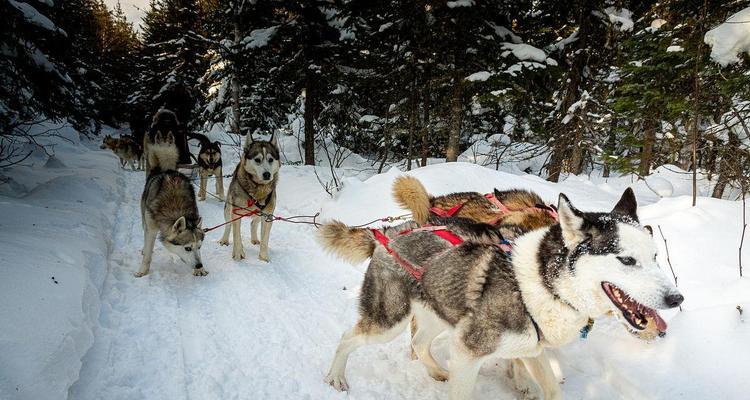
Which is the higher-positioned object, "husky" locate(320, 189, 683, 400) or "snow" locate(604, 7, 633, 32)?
"snow" locate(604, 7, 633, 32)

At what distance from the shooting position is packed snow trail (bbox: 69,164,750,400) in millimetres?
2654

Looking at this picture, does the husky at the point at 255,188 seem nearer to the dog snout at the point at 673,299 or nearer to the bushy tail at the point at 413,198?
the bushy tail at the point at 413,198

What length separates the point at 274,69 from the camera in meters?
11.7

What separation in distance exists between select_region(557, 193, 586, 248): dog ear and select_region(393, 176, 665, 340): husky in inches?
22.7

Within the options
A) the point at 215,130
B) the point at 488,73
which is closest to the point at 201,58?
the point at 215,130

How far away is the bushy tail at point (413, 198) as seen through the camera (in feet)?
10.9

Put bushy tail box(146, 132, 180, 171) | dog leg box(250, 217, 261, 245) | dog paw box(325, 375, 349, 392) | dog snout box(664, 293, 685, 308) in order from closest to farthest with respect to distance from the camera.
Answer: dog snout box(664, 293, 685, 308) → dog paw box(325, 375, 349, 392) → bushy tail box(146, 132, 180, 171) → dog leg box(250, 217, 261, 245)

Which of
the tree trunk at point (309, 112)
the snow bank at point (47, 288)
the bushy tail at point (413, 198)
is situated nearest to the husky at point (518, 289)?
the bushy tail at point (413, 198)

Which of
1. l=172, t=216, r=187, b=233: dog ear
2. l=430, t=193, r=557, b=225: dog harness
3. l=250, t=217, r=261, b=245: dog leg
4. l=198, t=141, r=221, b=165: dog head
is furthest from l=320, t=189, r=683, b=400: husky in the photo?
l=198, t=141, r=221, b=165: dog head

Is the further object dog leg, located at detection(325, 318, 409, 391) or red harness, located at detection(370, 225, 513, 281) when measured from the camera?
dog leg, located at detection(325, 318, 409, 391)

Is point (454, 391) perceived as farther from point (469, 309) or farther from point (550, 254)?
point (550, 254)

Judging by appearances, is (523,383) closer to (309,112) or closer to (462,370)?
(462,370)

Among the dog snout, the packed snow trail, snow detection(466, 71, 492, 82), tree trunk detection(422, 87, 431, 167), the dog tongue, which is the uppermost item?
snow detection(466, 71, 492, 82)

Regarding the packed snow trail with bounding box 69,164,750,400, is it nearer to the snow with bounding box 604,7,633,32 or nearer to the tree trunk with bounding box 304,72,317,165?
the snow with bounding box 604,7,633,32
